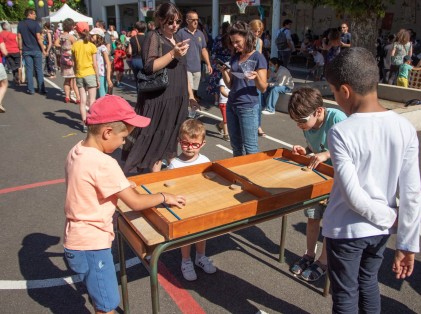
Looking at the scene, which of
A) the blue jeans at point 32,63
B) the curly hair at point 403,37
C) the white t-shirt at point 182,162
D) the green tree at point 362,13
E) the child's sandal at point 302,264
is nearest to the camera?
the white t-shirt at point 182,162

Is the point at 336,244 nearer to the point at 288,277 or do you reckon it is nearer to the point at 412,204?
the point at 412,204

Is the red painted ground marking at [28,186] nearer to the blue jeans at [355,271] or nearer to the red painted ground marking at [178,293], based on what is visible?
the red painted ground marking at [178,293]

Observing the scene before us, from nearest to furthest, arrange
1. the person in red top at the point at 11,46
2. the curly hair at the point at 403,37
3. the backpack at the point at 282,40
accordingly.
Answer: the curly hair at the point at 403,37 → the person in red top at the point at 11,46 → the backpack at the point at 282,40

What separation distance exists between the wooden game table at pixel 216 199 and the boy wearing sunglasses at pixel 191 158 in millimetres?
308

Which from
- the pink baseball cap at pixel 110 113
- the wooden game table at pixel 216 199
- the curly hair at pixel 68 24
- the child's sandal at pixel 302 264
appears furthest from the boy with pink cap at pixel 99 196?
the curly hair at pixel 68 24

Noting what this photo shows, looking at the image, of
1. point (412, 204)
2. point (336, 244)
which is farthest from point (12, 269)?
point (412, 204)

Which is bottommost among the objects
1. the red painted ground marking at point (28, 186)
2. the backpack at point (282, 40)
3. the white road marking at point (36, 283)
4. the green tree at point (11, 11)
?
the white road marking at point (36, 283)

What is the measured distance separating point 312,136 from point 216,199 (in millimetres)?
1016

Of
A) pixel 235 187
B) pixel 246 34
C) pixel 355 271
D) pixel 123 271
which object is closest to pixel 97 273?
pixel 123 271

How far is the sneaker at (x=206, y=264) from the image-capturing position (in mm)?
3059

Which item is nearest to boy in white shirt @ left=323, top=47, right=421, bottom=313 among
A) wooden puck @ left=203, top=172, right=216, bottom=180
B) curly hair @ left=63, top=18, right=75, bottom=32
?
wooden puck @ left=203, top=172, right=216, bottom=180

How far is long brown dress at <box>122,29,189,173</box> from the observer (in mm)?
3801

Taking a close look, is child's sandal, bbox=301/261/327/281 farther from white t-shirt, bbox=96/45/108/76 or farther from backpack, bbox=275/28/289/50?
backpack, bbox=275/28/289/50

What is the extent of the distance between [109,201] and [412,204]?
1460 mm
